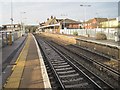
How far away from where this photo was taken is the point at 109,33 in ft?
142

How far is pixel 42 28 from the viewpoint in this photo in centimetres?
Result: 19575

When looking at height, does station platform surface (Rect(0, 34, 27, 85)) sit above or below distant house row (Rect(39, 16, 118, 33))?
below

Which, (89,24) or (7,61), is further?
(89,24)

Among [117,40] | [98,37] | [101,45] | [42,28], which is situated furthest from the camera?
[42,28]

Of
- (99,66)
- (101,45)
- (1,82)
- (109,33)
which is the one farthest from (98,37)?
(1,82)

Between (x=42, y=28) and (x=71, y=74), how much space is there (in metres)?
184

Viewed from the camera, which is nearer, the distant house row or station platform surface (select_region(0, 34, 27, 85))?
station platform surface (select_region(0, 34, 27, 85))

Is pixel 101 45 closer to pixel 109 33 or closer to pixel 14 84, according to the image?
pixel 109 33

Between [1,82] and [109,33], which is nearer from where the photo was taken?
[1,82]

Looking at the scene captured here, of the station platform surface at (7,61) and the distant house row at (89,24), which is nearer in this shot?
the station platform surface at (7,61)

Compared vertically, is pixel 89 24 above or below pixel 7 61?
above

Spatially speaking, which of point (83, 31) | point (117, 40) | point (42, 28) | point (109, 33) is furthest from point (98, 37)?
point (42, 28)

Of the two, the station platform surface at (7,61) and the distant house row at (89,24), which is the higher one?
the distant house row at (89,24)

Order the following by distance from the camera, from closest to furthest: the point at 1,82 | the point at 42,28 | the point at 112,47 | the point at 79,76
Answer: the point at 1,82 < the point at 79,76 < the point at 112,47 < the point at 42,28
